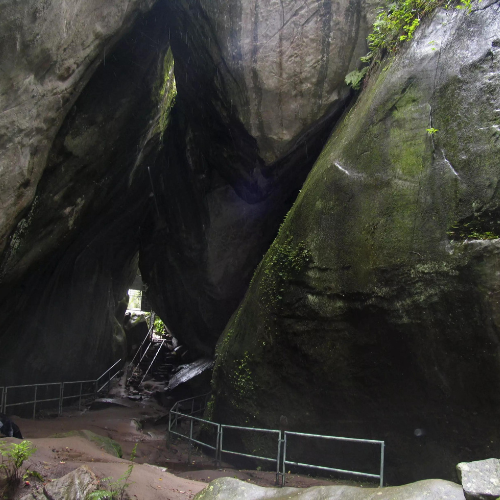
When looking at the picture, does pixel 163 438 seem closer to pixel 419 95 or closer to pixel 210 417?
pixel 210 417

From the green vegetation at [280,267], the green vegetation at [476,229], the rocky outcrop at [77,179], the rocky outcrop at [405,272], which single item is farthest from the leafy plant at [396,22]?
the rocky outcrop at [77,179]

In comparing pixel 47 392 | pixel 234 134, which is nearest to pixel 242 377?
pixel 234 134

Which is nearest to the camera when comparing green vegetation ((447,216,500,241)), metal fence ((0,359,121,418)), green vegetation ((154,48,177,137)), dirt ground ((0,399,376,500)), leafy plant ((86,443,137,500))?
leafy plant ((86,443,137,500))

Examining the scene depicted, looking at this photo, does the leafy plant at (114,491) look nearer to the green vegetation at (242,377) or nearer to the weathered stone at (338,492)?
the weathered stone at (338,492)

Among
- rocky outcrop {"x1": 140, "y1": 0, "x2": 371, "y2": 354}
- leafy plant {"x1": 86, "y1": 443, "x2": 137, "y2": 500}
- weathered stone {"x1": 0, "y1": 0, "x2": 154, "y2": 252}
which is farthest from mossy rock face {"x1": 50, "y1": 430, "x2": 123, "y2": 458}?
rocky outcrop {"x1": 140, "y1": 0, "x2": 371, "y2": 354}

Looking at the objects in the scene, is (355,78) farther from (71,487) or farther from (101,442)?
(101,442)

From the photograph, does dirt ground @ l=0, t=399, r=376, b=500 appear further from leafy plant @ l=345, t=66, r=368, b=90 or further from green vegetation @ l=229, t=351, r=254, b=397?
leafy plant @ l=345, t=66, r=368, b=90

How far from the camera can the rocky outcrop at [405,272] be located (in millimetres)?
5211

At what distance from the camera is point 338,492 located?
3629mm

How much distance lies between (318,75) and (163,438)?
883cm

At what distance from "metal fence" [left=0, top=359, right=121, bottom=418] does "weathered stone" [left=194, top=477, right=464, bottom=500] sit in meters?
6.14

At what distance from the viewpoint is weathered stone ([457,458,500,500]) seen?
2842 mm

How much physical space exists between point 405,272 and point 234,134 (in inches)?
229

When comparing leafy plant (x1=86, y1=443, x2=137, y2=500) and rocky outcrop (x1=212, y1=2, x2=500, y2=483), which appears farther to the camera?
rocky outcrop (x1=212, y1=2, x2=500, y2=483)
